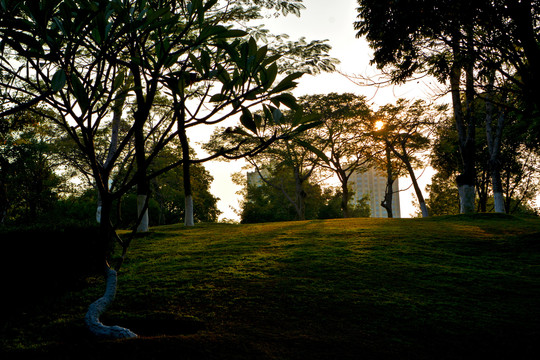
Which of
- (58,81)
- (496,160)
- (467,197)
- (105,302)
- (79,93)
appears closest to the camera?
(58,81)

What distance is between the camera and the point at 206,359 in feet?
8.97

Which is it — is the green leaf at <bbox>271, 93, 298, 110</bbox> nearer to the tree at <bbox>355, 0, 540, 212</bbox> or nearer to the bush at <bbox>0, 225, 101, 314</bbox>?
the bush at <bbox>0, 225, 101, 314</bbox>

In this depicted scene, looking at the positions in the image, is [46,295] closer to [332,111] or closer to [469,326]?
[469,326]

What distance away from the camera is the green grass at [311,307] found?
3114mm

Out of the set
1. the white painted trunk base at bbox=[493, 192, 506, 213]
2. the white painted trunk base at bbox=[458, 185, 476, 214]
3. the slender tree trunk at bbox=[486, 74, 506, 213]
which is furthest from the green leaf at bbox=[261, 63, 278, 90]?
the white painted trunk base at bbox=[493, 192, 506, 213]

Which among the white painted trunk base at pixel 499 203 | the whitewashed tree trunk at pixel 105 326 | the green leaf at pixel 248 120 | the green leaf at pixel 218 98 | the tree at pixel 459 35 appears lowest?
the whitewashed tree trunk at pixel 105 326

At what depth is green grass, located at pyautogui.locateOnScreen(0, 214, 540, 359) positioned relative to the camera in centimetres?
311

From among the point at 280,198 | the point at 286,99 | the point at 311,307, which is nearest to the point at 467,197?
the point at 311,307

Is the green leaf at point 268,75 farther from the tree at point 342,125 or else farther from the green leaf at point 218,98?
the tree at point 342,125

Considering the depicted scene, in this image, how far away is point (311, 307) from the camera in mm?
4277

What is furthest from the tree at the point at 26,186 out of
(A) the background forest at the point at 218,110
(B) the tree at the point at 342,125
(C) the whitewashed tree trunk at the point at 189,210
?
(B) the tree at the point at 342,125

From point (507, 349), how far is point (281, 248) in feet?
17.7

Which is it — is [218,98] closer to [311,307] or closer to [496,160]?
[311,307]

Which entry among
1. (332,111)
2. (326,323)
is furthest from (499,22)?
(332,111)
